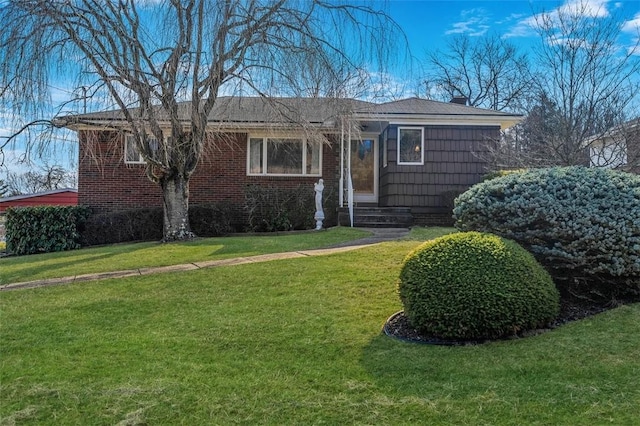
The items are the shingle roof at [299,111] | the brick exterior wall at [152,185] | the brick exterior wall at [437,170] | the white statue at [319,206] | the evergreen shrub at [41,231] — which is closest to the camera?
the shingle roof at [299,111]

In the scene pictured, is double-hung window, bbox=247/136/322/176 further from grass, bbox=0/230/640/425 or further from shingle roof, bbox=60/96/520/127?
grass, bbox=0/230/640/425

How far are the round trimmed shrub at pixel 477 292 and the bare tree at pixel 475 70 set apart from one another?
27950mm

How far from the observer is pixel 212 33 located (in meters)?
8.81

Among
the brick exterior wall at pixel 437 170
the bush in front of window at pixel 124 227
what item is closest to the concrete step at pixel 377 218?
the brick exterior wall at pixel 437 170

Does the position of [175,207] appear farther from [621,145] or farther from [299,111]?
[621,145]

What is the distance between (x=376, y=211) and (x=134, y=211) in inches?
261

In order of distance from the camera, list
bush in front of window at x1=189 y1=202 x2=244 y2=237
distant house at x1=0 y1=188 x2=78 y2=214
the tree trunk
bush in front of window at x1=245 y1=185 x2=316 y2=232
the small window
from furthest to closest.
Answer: distant house at x1=0 y1=188 x2=78 y2=214
the small window
bush in front of window at x1=245 y1=185 x2=316 y2=232
bush in front of window at x1=189 y1=202 x2=244 y2=237
the tree trunk

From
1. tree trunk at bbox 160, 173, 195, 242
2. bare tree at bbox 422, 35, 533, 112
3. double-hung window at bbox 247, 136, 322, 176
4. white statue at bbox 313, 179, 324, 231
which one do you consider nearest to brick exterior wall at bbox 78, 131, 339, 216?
double-hung window at bbox 247, 136, 322, 176

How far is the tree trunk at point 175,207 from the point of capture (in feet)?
36.0

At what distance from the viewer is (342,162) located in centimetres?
1381

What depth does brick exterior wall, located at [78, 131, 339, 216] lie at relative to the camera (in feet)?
47.3

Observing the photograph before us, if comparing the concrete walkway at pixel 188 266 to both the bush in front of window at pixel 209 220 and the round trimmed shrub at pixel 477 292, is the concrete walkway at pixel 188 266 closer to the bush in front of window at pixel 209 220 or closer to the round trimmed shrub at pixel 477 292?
the round trimmed shrub at pixel 477 292

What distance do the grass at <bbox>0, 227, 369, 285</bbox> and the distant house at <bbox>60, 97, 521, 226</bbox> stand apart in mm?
3198

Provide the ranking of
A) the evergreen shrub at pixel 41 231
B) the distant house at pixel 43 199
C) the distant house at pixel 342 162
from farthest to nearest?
the distant house at pixel 43 199, the distant house at pixel 342 162, the evergreen shrub at pixel 41 231
